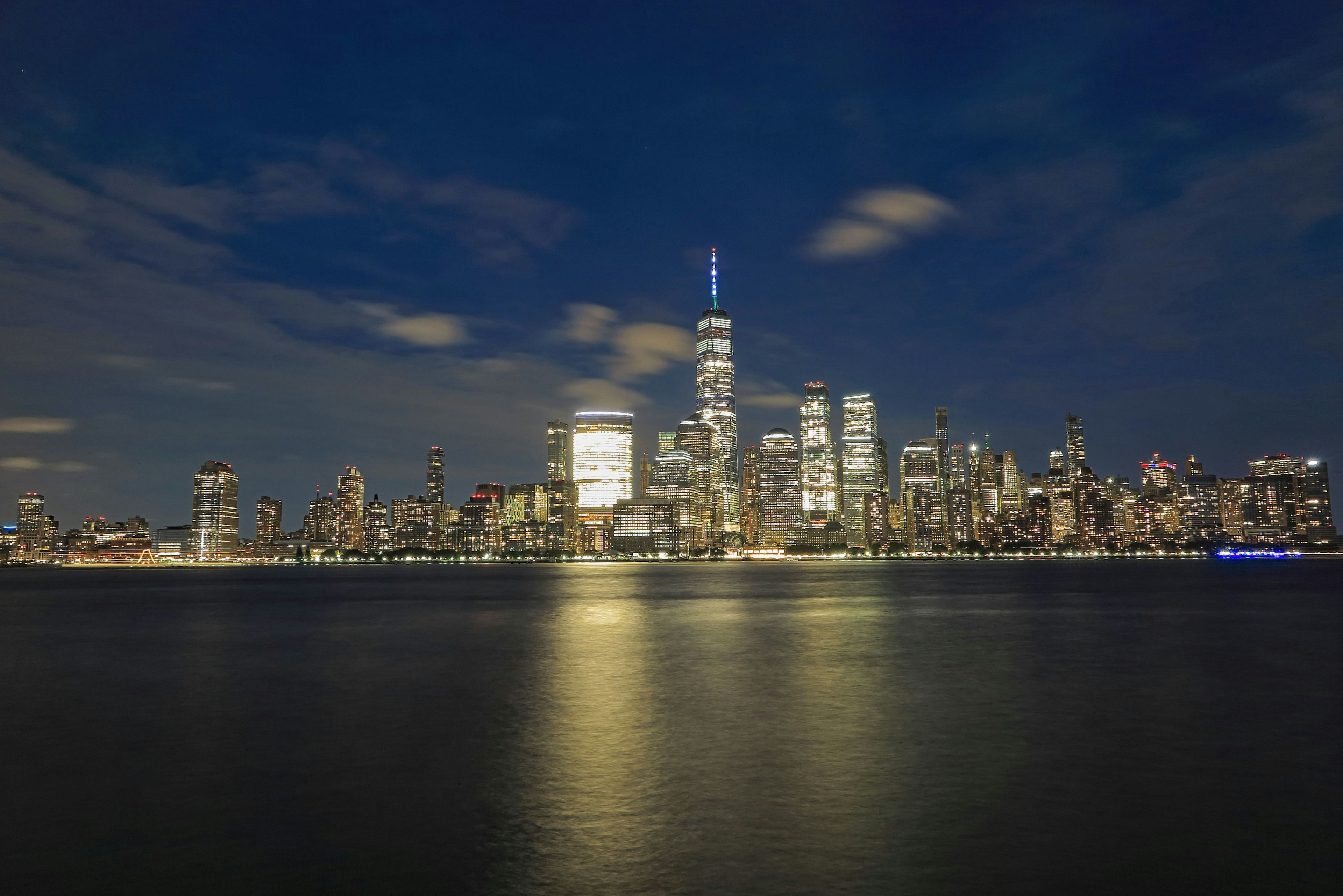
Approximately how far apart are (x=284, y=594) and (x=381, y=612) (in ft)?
173

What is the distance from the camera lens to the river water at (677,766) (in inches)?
619

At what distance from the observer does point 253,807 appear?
19844 millimetres

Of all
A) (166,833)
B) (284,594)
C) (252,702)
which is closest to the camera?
(166,833)

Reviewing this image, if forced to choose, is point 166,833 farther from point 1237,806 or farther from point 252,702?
point 1237,806

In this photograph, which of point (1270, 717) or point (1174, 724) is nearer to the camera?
point (1174, 724)

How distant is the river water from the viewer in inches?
619

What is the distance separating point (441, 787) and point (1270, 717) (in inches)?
1105

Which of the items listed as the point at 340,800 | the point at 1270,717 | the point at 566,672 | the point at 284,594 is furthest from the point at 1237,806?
the point at 284,594

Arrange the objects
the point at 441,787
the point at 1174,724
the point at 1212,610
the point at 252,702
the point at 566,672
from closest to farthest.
Answer: the point at 441,787 → the point at 1174,724 → the point at 252,702 → the point at 566,672 → the point at 1212,610

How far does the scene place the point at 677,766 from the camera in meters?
23.9

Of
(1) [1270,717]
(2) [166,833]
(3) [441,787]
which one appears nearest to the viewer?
(2) [166,833]

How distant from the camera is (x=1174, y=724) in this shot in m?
29.2

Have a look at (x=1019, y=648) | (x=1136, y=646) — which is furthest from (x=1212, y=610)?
(x=1019, y=648)

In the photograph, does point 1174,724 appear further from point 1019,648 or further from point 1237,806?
point 1019,648
